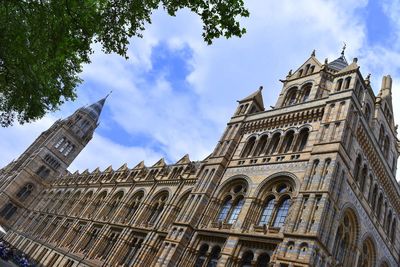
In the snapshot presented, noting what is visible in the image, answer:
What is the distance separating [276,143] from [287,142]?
956mm

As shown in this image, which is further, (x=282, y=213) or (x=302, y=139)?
(x=302, y=139)

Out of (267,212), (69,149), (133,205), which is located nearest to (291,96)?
(267,212)

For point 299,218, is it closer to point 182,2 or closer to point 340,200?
point 340,200

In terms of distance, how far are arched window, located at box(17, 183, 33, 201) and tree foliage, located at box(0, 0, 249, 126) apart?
53.4 metres

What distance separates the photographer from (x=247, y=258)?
19969mm

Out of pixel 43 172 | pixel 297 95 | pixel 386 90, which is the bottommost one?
pixel 43 172

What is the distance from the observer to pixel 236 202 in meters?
23.6

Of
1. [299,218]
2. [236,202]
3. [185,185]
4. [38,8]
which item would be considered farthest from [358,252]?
[38,8]

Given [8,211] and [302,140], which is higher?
[302,140]

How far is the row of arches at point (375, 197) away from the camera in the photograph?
23531 millimetres

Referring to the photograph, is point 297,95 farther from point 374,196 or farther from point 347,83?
point 374,196

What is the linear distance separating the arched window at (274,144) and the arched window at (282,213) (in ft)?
14.7

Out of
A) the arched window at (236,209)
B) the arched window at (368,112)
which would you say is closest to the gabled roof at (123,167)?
the arched window at (236,209)

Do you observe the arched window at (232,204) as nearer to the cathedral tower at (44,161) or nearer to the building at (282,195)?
the building at (282,195)
